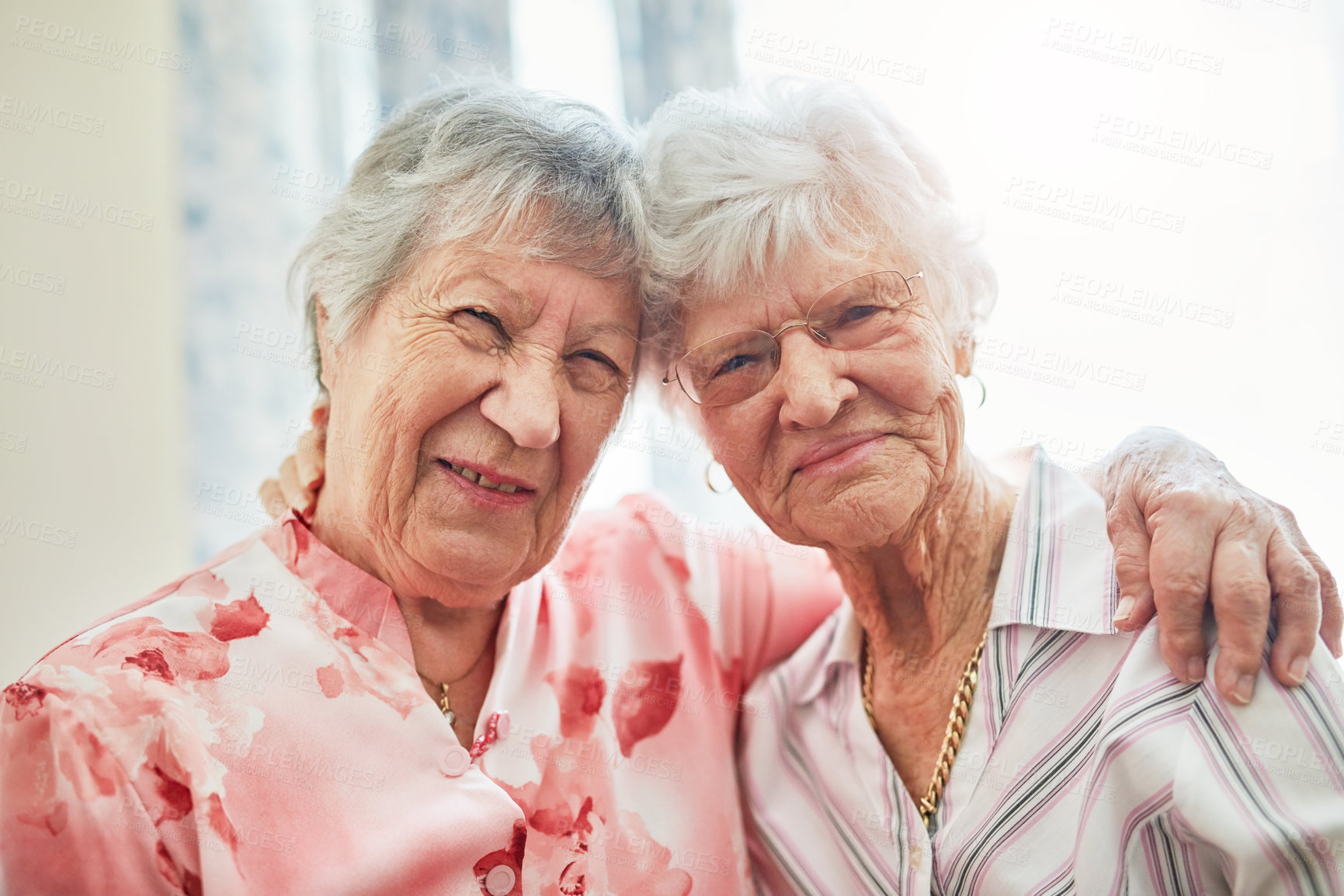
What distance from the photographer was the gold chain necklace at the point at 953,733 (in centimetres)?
128

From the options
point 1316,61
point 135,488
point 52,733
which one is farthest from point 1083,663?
point 135,488

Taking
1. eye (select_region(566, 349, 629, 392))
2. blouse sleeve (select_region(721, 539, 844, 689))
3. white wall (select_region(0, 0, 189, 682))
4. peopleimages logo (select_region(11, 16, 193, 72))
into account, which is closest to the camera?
eye (select_region(566, 349, 629, 392))

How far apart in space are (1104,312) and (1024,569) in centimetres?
64

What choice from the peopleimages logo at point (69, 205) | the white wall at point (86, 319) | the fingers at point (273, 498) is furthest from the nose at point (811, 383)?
the peopleimages logo at point (69, 205)

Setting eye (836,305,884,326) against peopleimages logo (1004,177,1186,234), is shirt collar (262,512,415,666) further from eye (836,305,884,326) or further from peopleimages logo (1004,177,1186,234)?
peopleimages logo (1004,177,1186,234)

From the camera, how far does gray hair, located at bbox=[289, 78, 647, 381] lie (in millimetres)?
1278

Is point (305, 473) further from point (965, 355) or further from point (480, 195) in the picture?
point (965, 355)

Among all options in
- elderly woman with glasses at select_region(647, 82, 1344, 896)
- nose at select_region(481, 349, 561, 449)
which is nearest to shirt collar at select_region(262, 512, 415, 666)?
nose at select_region(481, 349, 561, 449)

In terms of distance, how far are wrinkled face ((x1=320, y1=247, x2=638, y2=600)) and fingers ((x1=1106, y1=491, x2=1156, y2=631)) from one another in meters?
0.74

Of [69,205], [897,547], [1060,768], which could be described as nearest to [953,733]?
[1060,768]

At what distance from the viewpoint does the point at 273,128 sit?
2.48 meters

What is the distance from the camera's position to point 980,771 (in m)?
1.25

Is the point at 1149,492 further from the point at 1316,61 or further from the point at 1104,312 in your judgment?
the point at 1316,61

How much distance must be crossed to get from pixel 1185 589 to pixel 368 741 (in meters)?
1.02
